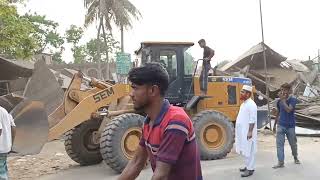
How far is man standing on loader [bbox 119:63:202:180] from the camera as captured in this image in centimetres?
258

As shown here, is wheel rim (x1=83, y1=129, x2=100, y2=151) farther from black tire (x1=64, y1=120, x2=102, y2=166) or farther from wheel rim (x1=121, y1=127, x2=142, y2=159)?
wheel rim (x1=121, y1=127, x2=142, y2=159)

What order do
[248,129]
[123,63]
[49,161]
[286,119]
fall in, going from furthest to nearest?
[123,63], [49,161], [286,119], [248,129]

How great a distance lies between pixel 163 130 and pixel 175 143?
0.36 feet

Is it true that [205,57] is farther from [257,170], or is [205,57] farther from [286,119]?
[257,170]

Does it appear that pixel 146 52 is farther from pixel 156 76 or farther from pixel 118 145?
pixel 156 76

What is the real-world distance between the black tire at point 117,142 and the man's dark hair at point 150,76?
22.3 ft

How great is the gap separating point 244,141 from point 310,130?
837 cm

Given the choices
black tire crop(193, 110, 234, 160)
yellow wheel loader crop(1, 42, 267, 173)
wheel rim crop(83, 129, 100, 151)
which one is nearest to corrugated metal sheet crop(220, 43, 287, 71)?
yellow wheel loader crop(1, 42, 267, 173)

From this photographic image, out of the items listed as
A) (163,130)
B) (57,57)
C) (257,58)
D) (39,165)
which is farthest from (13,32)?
(57,57)

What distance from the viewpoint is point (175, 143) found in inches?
101

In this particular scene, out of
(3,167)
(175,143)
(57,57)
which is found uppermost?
(57,57)

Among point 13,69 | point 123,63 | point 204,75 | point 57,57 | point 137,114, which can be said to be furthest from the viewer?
point 57,57

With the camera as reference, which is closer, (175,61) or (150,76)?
(150,76)

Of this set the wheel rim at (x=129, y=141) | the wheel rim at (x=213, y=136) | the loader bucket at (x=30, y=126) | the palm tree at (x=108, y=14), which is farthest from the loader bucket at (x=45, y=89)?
the palm tree at (x=108, y=14)
